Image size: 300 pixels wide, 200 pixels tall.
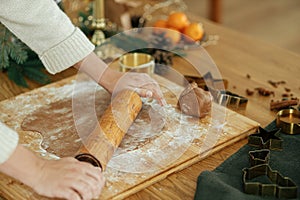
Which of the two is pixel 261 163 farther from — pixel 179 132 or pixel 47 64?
pixel 47 64

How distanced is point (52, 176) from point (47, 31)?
0.51m

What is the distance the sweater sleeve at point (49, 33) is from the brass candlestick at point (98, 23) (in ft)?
1.21

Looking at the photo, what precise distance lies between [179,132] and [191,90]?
0.13 metres

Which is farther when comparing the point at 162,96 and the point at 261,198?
the point at 162,96

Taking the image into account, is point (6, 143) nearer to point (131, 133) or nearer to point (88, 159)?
point (88, 159)

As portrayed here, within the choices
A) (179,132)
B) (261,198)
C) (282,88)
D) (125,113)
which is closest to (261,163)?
(261,198)

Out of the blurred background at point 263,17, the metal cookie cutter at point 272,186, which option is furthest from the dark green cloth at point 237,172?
the blurred background at point 263,17

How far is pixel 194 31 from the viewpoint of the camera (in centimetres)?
192

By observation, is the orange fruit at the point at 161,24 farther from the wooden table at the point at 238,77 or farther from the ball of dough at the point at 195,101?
the ball of dough at the point at 195,101

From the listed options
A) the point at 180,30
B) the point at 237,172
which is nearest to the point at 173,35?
the point at 180,30

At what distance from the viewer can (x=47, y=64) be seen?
1531 millimetres

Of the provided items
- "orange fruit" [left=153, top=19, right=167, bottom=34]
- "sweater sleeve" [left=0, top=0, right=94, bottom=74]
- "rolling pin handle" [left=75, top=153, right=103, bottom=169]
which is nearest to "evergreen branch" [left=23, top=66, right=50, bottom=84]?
"sweater sleeve" [left=0, top=0, right=94, bottom=74]

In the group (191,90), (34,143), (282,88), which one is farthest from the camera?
(282,88)

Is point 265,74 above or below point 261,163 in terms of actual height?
above
